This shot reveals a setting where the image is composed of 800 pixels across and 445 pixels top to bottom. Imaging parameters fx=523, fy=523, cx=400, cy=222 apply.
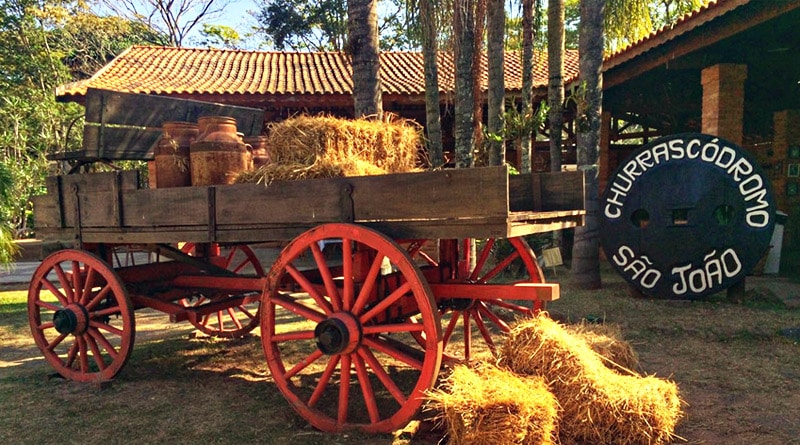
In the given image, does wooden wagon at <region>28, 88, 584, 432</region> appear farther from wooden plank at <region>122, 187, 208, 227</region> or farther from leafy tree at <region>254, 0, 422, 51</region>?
leafy tree at <region>254, 0, 422, 51</region>

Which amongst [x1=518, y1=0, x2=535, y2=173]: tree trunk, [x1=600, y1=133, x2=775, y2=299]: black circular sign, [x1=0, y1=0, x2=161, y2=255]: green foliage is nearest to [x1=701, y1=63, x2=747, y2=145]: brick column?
[x1=600, y1=133, x2=775, y2=299]: black circular sign

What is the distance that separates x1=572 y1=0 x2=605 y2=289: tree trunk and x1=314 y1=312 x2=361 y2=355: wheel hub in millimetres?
4719

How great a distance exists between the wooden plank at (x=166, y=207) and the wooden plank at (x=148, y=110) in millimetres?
971

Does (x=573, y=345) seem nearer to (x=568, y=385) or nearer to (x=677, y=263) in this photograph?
(x=568, y=385)

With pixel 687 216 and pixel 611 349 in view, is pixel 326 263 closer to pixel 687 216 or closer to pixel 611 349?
pixel 611 349

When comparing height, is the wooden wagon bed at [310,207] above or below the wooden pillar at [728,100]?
below

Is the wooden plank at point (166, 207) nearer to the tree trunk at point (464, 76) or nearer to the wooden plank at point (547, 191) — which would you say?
the wooden plank at point (547, 191)

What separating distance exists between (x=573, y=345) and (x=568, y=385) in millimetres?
214

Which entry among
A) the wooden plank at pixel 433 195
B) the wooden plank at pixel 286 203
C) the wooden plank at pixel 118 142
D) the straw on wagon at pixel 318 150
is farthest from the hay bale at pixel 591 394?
the wooden plank at pixel 118 142

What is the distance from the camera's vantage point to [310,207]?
9.34 ft

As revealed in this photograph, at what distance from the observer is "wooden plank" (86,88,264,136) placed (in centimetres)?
408

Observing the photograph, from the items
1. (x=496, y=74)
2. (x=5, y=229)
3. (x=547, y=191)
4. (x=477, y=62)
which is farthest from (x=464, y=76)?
(x=5, y=229)

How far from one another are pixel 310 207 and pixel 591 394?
1.70 metres

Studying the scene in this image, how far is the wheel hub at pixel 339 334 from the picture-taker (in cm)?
263
